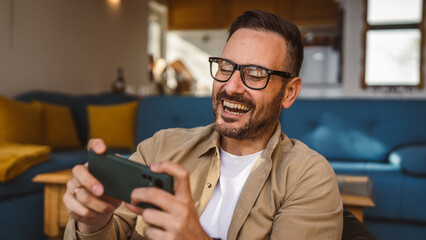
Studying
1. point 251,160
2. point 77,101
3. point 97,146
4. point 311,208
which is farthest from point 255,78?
point 77,101

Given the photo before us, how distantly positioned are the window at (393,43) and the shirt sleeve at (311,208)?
4.64 metres

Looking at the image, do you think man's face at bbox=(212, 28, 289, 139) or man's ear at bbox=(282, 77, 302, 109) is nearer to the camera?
man's face at bbox=(212, 28, 289, 139)

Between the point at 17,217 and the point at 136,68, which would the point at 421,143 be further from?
the point at 136,68

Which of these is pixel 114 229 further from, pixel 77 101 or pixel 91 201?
pixel 77 101

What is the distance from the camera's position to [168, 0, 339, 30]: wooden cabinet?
6.08m

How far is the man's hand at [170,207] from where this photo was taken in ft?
1.80

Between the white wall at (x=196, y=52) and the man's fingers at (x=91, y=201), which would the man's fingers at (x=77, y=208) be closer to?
the man's fingers at (x=91, y=201)

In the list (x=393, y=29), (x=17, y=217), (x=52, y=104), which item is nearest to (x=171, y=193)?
(x=17, y=217)

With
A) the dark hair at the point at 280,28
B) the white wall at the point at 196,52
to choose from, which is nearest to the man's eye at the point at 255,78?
the dark hair at the point at 280,28

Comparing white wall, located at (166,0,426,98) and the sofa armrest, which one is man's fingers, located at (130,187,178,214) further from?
white wall, located at (166,0,426,98)

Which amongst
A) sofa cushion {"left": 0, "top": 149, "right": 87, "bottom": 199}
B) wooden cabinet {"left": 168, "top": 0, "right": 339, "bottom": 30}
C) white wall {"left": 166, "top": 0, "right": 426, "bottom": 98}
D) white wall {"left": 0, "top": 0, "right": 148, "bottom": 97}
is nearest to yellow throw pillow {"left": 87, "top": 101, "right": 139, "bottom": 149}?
sofa cushion {"left": 0, "top": 149, "right": 87, "bottom": 199}

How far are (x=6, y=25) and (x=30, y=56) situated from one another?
0.39 m

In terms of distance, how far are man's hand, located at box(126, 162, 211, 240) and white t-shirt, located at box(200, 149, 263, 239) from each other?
0.39 m

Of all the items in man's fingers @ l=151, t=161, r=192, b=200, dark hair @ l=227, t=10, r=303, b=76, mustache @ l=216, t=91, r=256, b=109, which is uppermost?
dark hair @ l=227, t=10, r=303, b=76
